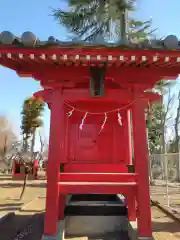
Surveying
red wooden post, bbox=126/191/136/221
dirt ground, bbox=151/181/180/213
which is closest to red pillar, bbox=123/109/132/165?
red wooden post, bbox=126/191/136/221

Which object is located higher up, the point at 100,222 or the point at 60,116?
the point at 60,116

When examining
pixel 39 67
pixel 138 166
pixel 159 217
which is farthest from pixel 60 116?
pixel 159 217

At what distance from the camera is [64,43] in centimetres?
399

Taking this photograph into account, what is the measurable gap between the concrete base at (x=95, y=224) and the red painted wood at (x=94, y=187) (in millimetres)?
1814

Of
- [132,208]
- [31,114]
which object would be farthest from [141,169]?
[31,114]

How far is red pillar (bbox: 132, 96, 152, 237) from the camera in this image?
4.27m

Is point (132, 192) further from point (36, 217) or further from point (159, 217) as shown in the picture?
point (36, 217)

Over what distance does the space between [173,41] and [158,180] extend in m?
12.0

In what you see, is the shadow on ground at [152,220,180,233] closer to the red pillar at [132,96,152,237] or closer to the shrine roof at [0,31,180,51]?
the red pillar at [132,96,152,237]

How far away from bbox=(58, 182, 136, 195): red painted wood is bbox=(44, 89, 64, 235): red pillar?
7.8 inches

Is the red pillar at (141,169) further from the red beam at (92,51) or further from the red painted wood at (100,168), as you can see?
the red beam at (92,51)

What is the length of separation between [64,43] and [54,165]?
2.38 metres

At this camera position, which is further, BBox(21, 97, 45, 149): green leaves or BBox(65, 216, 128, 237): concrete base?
BBox(21, 97, 45, 149): green leaves

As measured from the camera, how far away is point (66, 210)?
637 centimetres
